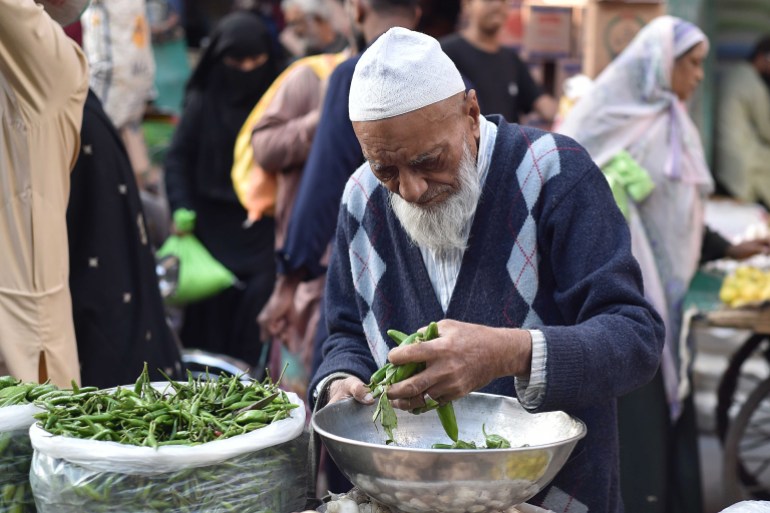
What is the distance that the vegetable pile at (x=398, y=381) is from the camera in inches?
78.8

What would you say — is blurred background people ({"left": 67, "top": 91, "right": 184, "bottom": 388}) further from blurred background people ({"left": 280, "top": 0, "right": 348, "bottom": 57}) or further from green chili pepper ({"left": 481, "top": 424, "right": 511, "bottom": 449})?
blurred background people ({"left": 280, "top": 0, "right": 348, "bottom": 57})

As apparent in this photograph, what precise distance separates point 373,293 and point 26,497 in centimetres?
89

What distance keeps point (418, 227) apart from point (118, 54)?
11.3 ft

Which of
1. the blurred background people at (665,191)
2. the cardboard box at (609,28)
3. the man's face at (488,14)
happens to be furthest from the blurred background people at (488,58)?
the blurred background people at (665,191)

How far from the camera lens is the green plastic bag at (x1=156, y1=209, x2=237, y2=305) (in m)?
6.19

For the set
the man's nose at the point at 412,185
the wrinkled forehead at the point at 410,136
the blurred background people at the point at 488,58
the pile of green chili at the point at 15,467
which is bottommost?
the blurred background people at the point at 488,58

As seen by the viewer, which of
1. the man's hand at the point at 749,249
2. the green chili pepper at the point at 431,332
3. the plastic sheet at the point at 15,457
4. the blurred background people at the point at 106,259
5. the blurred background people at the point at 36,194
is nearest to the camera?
the green chili pepper at the point at 431,332

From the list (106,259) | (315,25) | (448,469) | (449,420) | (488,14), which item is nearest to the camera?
(448,469)

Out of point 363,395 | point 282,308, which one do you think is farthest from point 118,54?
point 363,395

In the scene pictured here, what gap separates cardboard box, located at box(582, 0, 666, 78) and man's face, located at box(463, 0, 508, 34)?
0.50 meters

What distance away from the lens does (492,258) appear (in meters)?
2.46

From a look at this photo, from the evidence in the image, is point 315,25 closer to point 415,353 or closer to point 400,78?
point 400,78

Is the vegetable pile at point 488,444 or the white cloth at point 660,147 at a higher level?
the vegetable pile at point 488,444

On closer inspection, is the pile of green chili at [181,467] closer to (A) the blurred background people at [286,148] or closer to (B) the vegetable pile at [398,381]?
(B) the vegetable pile at [398,381]
